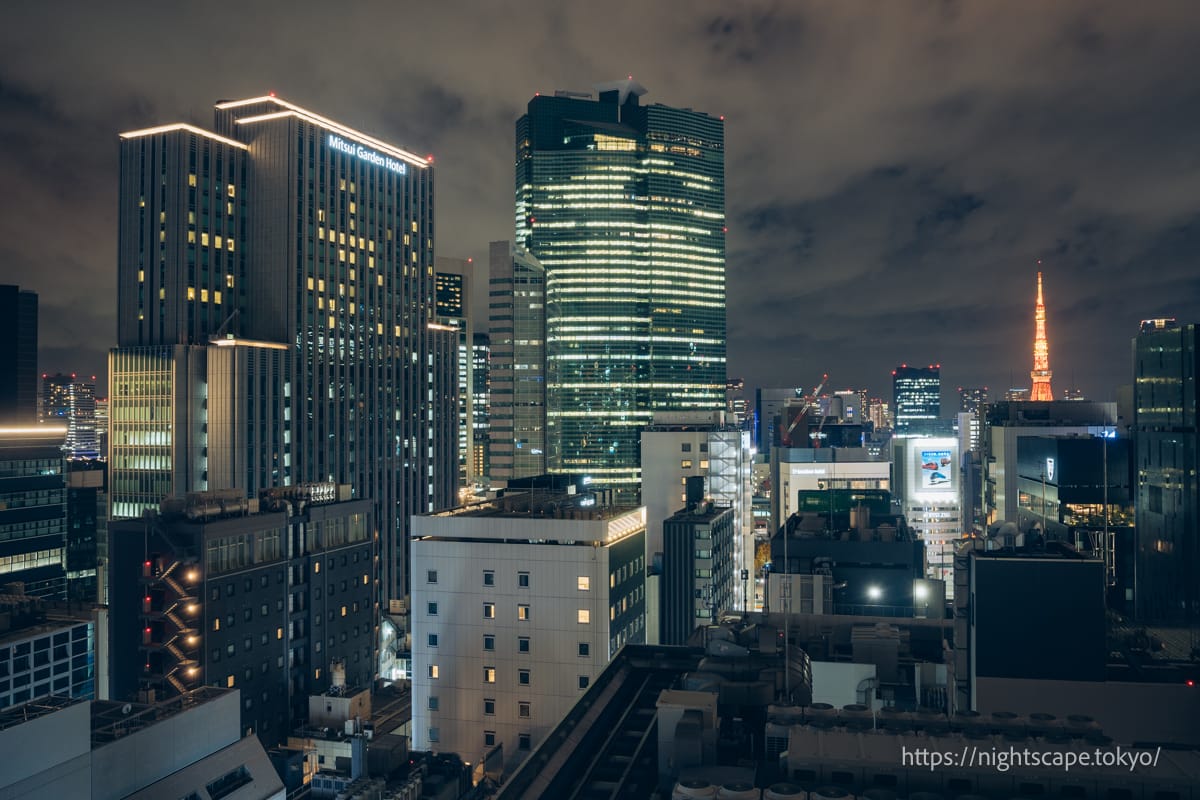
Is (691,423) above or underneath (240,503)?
above

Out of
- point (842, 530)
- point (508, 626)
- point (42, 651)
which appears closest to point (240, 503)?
point (42, 651)

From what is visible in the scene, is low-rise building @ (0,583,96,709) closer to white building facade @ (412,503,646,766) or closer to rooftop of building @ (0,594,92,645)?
rooftop of building @ (0,594,92,645)

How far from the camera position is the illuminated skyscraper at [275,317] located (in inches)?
5000

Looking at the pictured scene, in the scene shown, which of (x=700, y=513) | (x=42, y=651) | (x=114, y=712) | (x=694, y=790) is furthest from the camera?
(x=700, y=513)

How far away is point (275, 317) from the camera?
144m

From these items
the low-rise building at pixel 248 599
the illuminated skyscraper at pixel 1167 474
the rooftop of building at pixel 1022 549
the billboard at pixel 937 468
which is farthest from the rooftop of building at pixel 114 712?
the billboard at pixel 937 468

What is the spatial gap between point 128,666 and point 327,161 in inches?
4087

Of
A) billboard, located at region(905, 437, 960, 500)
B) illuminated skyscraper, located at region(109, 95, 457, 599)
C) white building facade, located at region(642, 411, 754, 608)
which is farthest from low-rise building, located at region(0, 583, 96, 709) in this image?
billboard, located at region(905, 437, 960, 500)

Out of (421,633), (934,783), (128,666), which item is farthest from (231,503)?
(934,783)

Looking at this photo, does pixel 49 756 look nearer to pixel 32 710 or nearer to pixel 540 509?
pixel 32 710

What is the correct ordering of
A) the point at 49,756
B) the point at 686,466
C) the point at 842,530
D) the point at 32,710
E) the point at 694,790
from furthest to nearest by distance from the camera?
the point at 686,466, the point at 842,530, the point at 32,710, the point at 49,756, the point at 694,790

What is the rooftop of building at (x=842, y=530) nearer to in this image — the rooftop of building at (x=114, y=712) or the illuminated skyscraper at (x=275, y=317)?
the rooftop of building at (x=114, y=712)

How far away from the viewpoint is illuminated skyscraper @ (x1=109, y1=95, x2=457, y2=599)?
127000 millimetres

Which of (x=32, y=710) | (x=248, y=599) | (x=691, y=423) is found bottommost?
(x=248, y=599)
